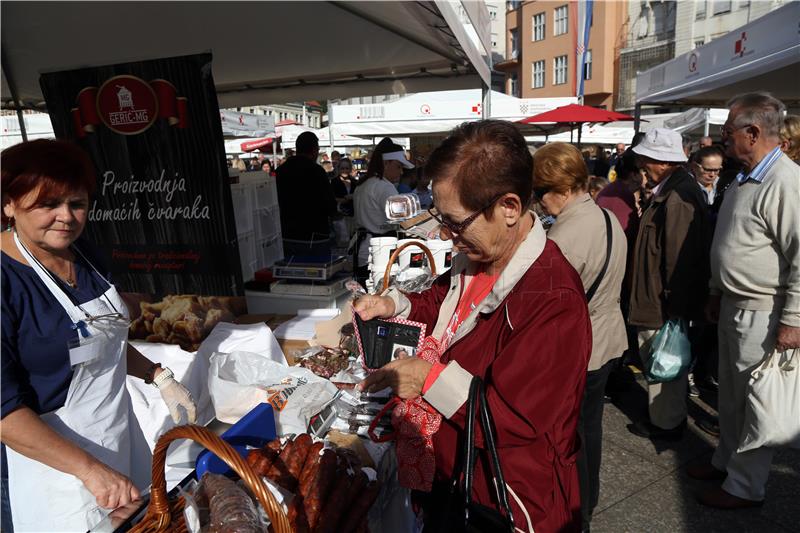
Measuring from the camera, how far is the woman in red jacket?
1.24 m

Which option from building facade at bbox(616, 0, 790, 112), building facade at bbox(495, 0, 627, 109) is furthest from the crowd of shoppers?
building facade at bbox(495, 0, 627, 109)

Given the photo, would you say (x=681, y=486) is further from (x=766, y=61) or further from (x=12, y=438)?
(x=766, y=61)

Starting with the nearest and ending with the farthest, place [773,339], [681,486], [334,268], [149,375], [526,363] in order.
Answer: [526,363], [149,375], [773,339], [681,486], [334,268]

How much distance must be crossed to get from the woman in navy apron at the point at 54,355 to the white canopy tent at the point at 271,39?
74.6 inches

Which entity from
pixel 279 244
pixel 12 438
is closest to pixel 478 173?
pixel 12 438

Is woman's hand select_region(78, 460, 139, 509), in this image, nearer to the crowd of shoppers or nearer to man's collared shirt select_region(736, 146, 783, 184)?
the crowd of shoppers

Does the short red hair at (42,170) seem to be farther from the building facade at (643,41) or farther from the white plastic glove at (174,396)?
the building facade at (643,41)

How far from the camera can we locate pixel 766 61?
5465mm

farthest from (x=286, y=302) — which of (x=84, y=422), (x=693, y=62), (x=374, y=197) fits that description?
(x=693, y=62)

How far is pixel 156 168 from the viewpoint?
3.16 m

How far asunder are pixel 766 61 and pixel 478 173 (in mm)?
5952

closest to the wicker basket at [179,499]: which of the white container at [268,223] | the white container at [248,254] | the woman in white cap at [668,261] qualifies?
the white container at [248,254]

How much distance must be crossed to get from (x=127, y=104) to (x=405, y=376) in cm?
274

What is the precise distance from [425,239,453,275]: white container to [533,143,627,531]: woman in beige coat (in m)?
0.88
